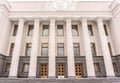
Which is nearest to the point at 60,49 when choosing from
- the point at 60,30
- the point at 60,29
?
the point at 60,30

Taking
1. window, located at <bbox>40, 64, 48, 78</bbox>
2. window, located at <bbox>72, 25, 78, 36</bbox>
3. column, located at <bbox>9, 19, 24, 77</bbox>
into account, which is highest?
window, located at <bbox>72, 25, 78, 36</bbox>

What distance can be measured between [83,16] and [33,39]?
758 centimetres

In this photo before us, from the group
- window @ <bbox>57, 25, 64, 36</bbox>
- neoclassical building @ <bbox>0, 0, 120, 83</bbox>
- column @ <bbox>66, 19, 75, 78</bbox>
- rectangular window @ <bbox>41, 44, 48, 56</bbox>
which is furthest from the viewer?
window @ <bbox>57, 25, 64, 36</bbox>

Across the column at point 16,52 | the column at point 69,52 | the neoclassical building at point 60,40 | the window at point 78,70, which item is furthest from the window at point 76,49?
the column at point 16,52

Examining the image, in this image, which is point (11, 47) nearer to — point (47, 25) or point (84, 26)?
point (47, 25)

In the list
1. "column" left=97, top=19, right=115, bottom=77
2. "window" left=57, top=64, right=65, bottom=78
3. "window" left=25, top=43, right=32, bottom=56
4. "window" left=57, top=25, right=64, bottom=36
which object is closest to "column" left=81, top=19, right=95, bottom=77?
"column" left=97, top=19, right=115, bottom=77

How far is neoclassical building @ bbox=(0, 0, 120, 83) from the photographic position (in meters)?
15.1

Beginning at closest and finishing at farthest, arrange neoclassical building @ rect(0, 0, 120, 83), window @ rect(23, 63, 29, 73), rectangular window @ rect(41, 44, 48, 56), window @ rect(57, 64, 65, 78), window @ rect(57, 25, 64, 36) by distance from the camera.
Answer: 1. neoclassical building @ rect(0, 0, 120, 83)
2. window @ rect(57, 64, 65, 78)
3. window @ rect(23, 63, 29, 73)
4. rectangular window @ rect(41, 44, 48, 56)
5. window @ rect(57, 25, 64, 36)

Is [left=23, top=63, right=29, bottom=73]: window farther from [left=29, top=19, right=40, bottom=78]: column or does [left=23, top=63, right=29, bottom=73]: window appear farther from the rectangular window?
the rectangular window

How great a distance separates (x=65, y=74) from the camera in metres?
15.4

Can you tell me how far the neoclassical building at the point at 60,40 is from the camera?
49.6 ft

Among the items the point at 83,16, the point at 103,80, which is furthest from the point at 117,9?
the point at 103,80

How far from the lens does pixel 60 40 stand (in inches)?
689

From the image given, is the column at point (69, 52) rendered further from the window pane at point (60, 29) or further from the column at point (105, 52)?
the column at point (105, 52)
